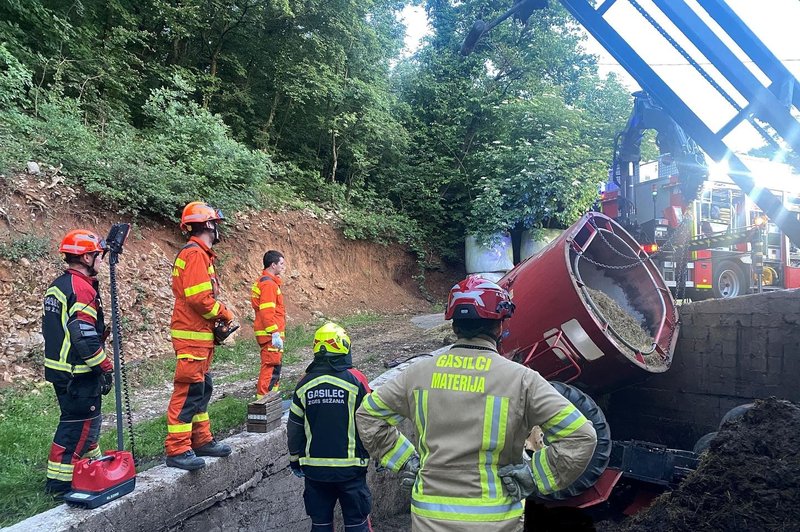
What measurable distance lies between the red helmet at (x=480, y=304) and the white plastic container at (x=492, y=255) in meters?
11.2

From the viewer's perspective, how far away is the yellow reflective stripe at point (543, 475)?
206cm

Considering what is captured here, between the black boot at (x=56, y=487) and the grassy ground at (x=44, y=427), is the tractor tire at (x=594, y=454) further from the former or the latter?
the black boot at (x=56, y=487)

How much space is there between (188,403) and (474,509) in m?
2.27

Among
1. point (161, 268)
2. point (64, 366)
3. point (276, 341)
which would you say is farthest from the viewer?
point (161, 268)

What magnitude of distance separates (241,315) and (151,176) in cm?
264

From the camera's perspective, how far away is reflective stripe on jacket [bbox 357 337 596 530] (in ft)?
6.70

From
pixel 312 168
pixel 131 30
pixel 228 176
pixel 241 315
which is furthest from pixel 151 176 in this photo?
pixel 312 168

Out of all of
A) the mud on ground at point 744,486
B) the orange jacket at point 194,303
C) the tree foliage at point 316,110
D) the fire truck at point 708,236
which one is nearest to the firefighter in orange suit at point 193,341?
the orange jacket at point 194,303

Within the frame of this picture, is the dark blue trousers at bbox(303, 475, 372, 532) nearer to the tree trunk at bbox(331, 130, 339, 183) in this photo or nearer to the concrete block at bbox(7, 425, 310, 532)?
the concrete block at bbox(7, 425, 310, 532)

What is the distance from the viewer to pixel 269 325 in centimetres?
540

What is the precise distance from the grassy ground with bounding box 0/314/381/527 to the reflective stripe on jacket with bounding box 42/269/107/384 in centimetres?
70

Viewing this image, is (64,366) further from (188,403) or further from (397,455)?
(397,455)

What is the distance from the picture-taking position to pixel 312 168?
42.2 ft

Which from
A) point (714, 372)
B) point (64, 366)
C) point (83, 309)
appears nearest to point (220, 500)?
point (64, 366)
